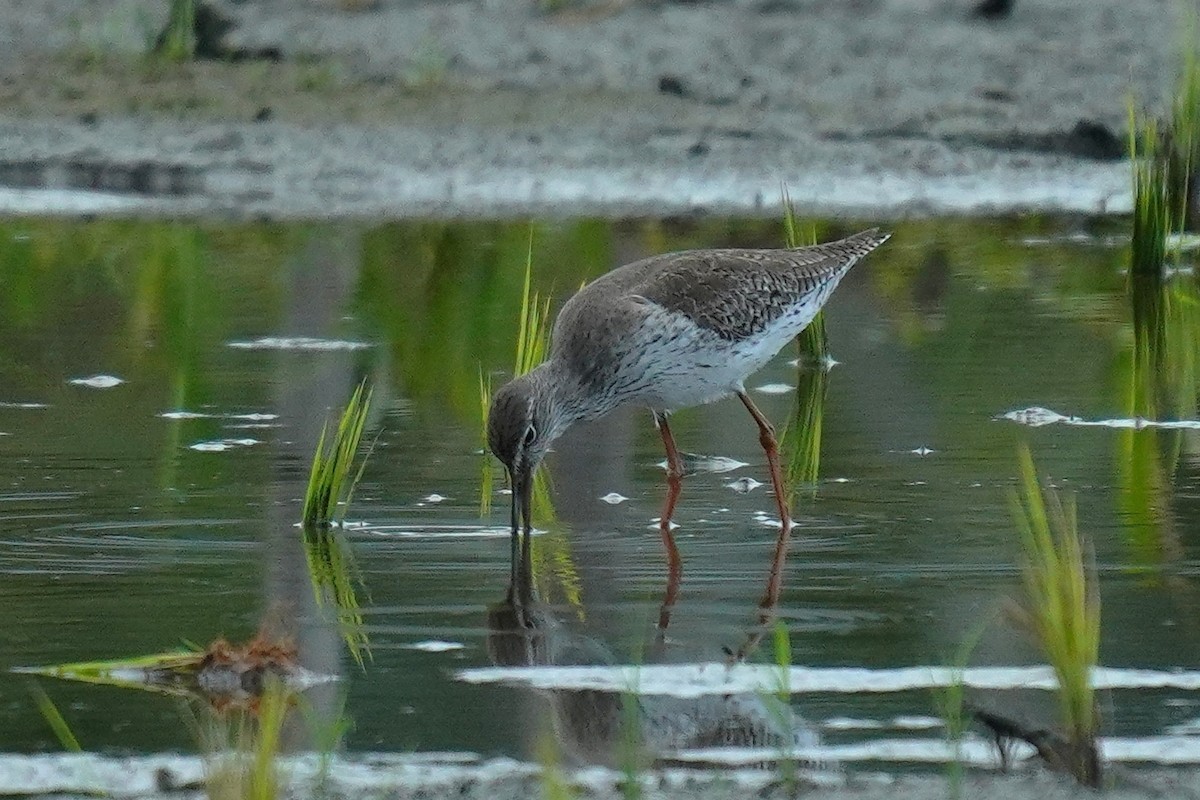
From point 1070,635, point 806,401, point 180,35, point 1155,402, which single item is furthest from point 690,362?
point 180,35

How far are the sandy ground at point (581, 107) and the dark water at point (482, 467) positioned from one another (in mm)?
1386

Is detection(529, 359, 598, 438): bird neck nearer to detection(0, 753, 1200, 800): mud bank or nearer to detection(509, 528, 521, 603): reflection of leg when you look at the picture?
detection(509, 528, 521, 603): reflection of leg

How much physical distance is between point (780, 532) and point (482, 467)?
120 centimetres

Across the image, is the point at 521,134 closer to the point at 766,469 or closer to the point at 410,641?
the point at 766,469

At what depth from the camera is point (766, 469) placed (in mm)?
7359

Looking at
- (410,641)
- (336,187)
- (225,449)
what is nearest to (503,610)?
(410,641)

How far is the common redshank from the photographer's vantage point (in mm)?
6750

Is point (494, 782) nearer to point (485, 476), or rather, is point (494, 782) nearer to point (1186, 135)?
point (485, 476)

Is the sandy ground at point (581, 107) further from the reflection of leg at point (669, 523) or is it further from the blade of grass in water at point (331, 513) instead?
the blade of grass in water at point (331, 513)

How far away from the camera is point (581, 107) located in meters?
14.5

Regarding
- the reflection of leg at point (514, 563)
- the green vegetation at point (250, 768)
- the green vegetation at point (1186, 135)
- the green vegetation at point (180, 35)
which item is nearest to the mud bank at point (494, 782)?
the green vegetation at point (250, 768)

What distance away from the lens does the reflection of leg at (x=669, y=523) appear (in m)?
5.55

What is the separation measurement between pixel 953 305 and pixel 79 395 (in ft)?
12.4

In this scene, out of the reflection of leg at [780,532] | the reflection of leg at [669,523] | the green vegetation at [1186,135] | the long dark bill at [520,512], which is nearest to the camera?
the reflection of leg at [780,532]
